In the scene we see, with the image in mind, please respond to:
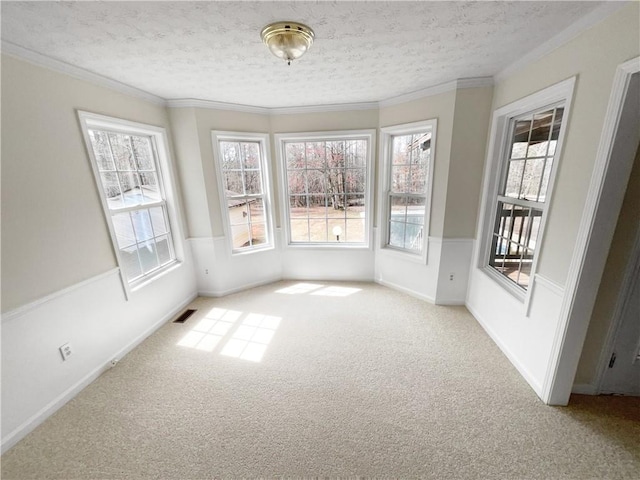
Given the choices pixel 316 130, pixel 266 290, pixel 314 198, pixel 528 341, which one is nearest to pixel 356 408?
pixel 528 341

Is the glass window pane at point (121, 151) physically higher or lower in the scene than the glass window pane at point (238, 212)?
higher

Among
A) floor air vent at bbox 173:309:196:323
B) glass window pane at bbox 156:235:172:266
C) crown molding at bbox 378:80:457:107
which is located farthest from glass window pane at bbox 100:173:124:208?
crown molding at bbox 378:80:457:107

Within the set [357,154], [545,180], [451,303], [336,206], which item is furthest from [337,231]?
[545,180]

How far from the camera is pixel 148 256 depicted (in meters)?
2.86

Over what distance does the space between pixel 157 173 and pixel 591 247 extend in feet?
12.7

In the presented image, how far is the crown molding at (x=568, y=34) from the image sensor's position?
1367 millimetres

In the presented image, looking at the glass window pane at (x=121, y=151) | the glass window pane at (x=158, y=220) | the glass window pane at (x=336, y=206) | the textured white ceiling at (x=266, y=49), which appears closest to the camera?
the textured white ceiling at (x=266, y=49)

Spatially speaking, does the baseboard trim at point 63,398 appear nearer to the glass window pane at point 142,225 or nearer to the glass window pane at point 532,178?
the glass window pane at point 142,225

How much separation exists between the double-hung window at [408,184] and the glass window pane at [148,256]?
2878 mm

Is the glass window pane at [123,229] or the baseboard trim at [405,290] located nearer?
the glass window pane at [123,229]

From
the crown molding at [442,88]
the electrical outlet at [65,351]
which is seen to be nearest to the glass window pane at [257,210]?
the crown molding at [442,88]

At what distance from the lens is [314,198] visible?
12.1ft

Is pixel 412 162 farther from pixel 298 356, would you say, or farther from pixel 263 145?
pixel 298 356

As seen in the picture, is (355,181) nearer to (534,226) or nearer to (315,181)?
(315,181)
